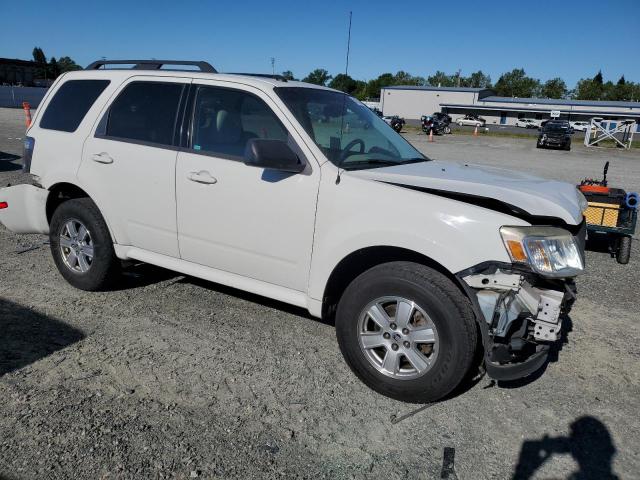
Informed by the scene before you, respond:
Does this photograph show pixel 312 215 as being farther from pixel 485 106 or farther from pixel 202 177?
pixel 485 106

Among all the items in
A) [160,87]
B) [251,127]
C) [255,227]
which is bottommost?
[255,227]

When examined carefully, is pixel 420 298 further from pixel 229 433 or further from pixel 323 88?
pixel 323 88

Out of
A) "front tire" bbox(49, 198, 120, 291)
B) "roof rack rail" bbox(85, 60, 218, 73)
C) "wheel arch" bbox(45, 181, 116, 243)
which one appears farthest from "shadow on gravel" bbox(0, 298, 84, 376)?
"roof rack rail" bbox(85, 60, 218, 73)

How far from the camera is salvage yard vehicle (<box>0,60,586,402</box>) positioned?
2.99m

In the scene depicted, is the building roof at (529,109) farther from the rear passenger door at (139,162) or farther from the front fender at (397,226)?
the front fender at (397,226)

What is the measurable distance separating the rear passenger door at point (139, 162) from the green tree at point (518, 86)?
450ft

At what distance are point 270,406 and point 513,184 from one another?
2.11m

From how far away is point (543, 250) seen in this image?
2928 mm

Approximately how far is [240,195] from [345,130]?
0.99 meters

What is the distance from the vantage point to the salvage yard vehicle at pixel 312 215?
118 inches

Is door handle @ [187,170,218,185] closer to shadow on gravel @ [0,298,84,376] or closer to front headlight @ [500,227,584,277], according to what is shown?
shadow on gravel @ [0,298,84,376]

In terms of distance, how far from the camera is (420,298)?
307 cm

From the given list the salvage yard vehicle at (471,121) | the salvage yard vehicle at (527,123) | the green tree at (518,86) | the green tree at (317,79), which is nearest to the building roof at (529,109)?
the salvage yard vehicle at (527,123)

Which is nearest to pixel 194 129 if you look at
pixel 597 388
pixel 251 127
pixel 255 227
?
pixel 251 127
